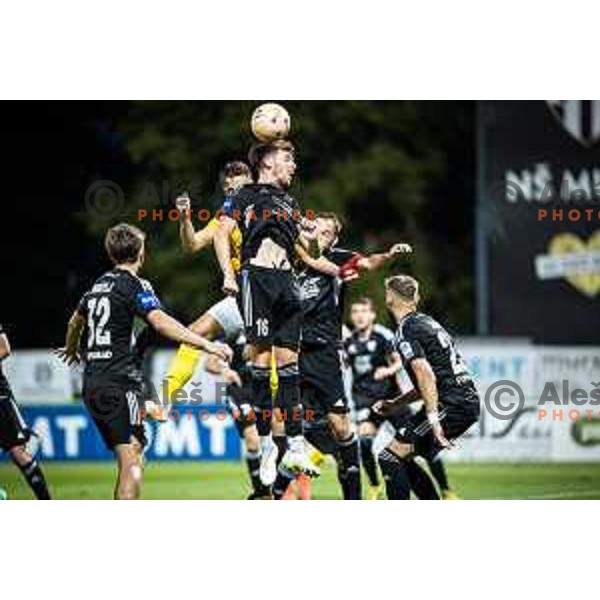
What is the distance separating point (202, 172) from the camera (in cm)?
1467

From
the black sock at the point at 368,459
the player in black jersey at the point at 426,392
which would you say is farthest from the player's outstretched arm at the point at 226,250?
the black sock at the point at 368,459

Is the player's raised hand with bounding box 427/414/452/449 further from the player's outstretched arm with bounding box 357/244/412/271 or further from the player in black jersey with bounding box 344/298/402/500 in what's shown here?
the player in black jersey with bounding box 344/298/402/500

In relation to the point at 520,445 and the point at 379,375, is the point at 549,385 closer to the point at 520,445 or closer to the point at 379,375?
the point at 520,445

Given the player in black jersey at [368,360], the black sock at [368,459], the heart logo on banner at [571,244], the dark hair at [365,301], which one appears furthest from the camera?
the heart logo on banner at [571,244]

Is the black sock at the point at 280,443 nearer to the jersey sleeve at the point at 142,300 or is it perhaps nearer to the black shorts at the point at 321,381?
the black shorts at the point at 321,381

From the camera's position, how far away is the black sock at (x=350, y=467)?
441 inches

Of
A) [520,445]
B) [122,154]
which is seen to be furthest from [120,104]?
[520,445]

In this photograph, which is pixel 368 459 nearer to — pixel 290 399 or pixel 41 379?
pixel 290 399

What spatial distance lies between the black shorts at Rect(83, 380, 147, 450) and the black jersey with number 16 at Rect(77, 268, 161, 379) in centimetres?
8

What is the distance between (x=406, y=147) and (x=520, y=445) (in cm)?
412

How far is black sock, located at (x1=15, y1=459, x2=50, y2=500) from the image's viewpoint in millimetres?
11477

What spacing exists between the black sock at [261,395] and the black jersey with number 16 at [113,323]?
0.93m

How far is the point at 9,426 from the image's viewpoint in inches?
457

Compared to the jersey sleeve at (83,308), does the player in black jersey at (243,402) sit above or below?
below
